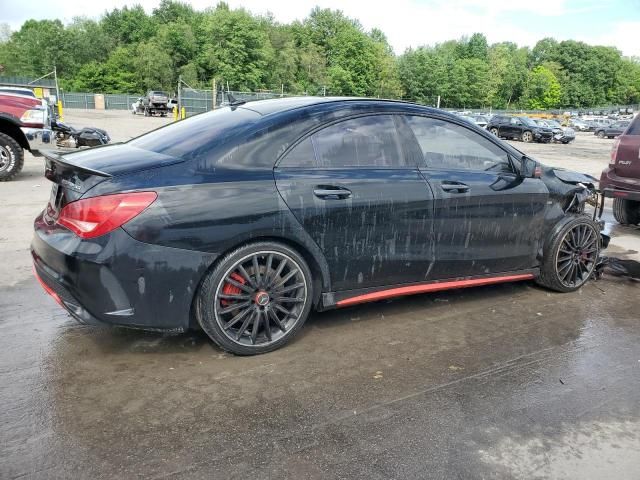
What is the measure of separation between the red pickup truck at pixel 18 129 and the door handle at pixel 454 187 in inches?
317

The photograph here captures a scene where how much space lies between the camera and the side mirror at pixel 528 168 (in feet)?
14.8

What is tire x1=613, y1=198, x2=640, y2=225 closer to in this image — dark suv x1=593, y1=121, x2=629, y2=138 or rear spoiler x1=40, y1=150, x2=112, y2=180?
rear spoiler x1=40, y1=150, x2=112, y2=180

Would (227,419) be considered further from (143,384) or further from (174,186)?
(174,186)

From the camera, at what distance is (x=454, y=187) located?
4148 mm

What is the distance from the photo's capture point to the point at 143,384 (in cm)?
A: 318

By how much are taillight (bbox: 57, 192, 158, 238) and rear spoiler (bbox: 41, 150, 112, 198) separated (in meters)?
0.10

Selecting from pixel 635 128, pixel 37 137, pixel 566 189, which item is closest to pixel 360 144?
pixel 566 189

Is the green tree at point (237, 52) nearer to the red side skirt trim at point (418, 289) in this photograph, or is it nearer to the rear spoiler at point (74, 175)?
the red side skirt trim at point (418, 289)

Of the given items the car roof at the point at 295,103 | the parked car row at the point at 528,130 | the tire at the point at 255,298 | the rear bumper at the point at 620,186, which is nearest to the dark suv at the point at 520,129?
the parked car row at the point at 528,130

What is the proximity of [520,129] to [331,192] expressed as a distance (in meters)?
34.3

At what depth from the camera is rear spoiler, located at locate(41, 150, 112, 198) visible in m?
3.16

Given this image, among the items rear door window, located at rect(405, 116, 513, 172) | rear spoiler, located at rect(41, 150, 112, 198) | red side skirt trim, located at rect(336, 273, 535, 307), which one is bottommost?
red side skirt trim, located at rect(336, 273, 535, 307)

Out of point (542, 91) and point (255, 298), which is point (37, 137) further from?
point (542, 91)

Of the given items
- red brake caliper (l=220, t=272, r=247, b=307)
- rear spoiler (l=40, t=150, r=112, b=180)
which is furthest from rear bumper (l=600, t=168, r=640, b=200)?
rear spoiler (l=40, t=150, r=112, b=180)
